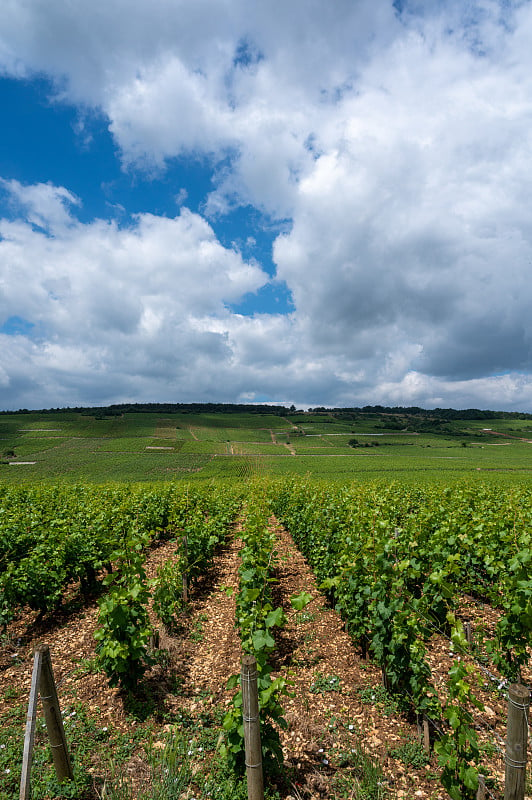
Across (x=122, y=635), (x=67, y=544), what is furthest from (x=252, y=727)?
(x=67, y=544)

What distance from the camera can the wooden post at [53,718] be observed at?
397cm

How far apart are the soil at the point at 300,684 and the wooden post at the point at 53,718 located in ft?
3.99

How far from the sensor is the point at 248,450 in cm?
9300

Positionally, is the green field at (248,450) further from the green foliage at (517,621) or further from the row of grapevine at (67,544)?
the green foliage at (517,621)

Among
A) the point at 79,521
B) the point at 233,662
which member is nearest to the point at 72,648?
the point at 233,662

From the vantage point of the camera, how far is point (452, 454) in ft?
299

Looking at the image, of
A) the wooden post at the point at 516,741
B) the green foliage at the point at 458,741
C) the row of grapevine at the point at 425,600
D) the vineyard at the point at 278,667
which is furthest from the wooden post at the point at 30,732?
the wooden post at the point at 516,741

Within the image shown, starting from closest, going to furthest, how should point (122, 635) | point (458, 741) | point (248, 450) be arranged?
point (458, 741) → point (122, 635) → point (248, 450)

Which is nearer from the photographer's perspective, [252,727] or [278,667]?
[252,727]

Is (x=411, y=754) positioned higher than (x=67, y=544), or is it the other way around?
(x=67, y=544)

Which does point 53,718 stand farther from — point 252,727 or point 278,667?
point 278,667

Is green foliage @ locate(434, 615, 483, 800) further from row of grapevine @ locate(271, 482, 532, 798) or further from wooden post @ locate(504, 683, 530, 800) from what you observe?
wooden post @ locate(504, 683, 530, 800)

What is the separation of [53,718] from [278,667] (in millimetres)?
4182

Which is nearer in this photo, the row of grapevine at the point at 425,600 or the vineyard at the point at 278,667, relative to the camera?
the row of grapevine at the point at 425,600
